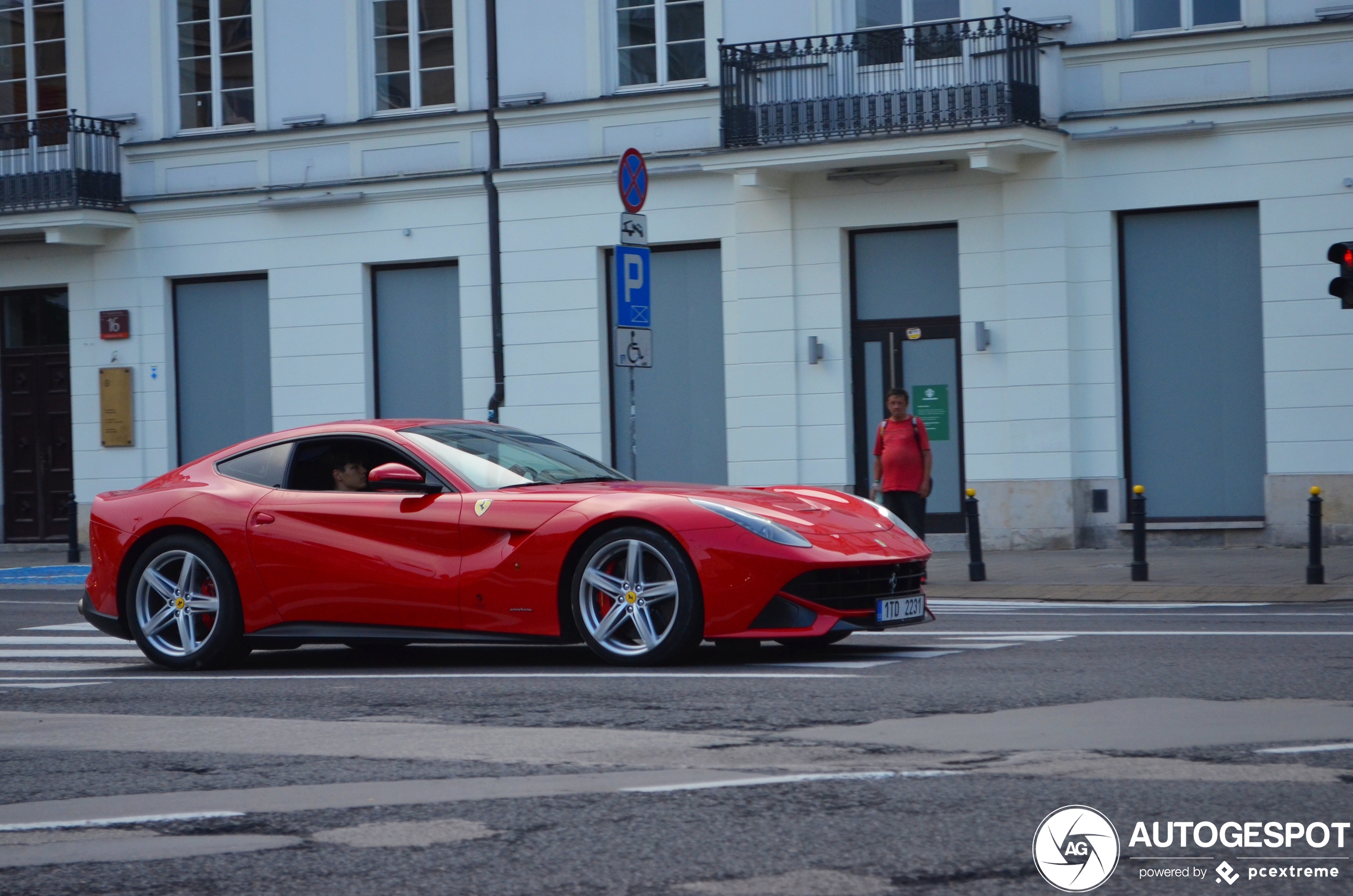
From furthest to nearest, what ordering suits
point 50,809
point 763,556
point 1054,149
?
point 1054,149 < point 763,556 < point 50,809

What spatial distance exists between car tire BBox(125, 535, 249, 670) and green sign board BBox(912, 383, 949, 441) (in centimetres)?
1259

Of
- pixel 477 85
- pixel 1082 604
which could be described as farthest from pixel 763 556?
pixel 477 85

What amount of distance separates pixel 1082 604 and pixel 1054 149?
7796 mm

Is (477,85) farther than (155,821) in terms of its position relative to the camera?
Yes

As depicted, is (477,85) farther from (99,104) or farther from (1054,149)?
(1054,149)

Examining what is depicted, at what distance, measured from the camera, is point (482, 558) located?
9.66 metres

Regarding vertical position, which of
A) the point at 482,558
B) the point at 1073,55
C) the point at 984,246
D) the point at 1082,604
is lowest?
the point at 1082,604

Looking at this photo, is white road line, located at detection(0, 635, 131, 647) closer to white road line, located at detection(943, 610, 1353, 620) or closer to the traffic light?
white road line, located at detection(943, 610, 1353, 620)

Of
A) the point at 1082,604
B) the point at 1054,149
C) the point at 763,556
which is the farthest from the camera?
the point at 1054,149

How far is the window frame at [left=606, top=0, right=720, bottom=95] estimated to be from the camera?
22906 mm

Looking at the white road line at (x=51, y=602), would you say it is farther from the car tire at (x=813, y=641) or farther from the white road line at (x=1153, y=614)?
the car tire at (x=813, y=641)

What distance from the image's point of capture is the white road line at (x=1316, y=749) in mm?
6254

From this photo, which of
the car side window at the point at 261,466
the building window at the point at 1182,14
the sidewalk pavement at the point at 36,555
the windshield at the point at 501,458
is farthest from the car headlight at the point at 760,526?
the sidewalk pavement at the point at 36,555

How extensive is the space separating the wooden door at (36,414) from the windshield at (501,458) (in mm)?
17705
